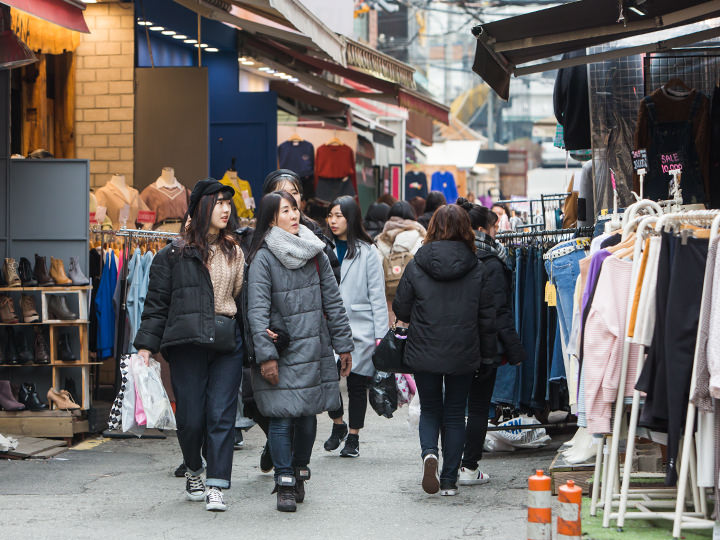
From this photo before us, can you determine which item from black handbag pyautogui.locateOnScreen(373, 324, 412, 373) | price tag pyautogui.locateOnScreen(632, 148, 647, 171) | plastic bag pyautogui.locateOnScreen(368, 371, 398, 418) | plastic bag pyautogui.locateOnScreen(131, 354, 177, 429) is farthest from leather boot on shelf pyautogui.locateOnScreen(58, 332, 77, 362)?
price tag pyautogui.locateOnScreen(632, 148, 647, 171)

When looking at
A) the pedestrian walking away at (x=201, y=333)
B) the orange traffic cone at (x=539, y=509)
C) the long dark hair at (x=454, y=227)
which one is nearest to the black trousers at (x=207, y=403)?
the pedestrian walking away at (x=201, y=333)

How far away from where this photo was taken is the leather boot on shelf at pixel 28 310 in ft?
30.2

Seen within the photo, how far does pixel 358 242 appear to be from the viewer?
909 centimetres

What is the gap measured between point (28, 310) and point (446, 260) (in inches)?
144

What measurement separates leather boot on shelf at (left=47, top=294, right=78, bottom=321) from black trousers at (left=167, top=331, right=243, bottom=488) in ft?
8.37

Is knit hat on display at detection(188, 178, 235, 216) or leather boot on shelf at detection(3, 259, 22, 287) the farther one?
leather boot on shelf at detection(3, 259, 22, 287)

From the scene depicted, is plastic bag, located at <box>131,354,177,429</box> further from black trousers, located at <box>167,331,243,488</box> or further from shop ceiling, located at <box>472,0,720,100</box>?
shop ceiling, located at <box>472,0,720,100</box>

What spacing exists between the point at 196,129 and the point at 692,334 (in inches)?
312

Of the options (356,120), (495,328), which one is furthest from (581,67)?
(356,120)

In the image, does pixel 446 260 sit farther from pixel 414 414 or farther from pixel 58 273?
pixel 58 273

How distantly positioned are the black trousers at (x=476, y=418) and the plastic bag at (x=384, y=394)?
1.10m

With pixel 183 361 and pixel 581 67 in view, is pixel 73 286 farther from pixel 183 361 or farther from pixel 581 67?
pixel 581 67

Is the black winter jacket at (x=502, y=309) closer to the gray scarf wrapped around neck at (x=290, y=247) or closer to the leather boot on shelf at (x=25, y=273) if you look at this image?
the gray scarf wrapped around neck at (x=290, y=247)

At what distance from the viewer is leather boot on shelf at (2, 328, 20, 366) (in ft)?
30.3
